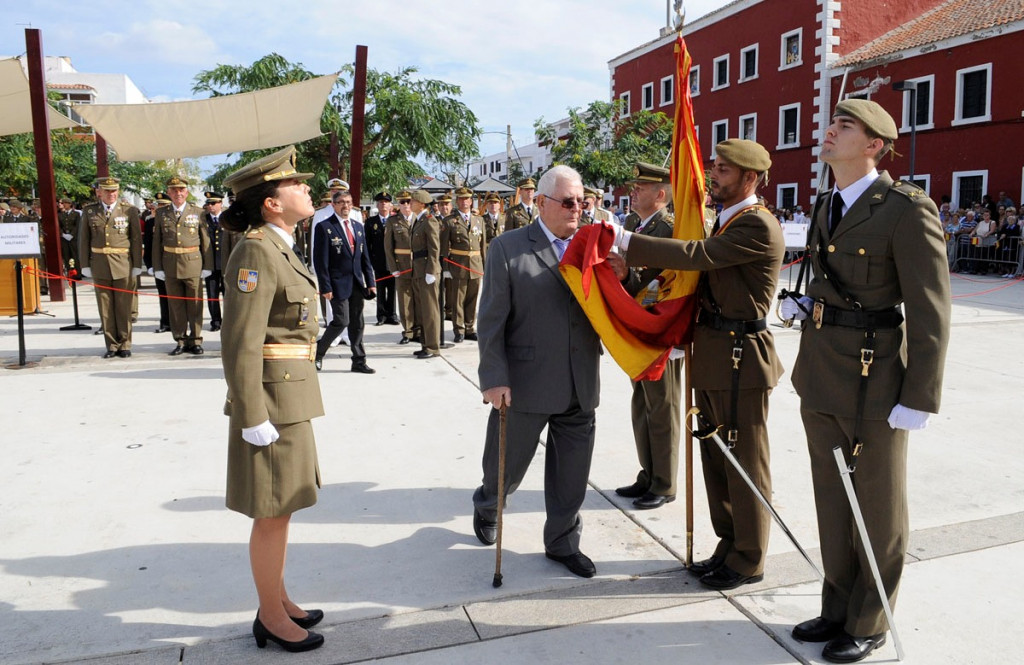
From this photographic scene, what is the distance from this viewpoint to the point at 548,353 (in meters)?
3.77

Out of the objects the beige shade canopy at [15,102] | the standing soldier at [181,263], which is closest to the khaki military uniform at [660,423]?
the standing soldier at [181,263]

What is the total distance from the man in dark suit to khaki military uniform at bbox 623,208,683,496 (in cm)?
453

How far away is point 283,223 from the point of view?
10.6 ft

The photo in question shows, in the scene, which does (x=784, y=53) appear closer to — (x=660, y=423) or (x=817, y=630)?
(x=660, y=423)

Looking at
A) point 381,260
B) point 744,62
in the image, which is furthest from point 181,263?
point 744,62

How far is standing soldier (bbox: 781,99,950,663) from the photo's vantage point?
2.91 m

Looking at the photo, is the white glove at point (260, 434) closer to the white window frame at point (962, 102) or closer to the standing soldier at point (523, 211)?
the standing soldier at point (523, 211)

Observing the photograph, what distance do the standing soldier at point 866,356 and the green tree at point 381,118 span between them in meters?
20.6

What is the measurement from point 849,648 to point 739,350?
1271 mm

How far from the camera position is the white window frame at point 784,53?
33181 millimetres

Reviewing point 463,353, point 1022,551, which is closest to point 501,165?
point 463,353

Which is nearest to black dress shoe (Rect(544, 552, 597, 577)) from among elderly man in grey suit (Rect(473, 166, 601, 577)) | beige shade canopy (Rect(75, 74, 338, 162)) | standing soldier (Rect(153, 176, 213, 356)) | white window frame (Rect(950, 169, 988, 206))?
elderly man in grey suit (Rect(473, 166, 601, 577))

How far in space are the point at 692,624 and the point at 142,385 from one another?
21.3ft

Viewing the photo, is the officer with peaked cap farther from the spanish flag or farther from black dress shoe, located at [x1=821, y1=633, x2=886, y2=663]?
black dress shoe, located at [x1=821, y1=633, x2=886, y2=663]
